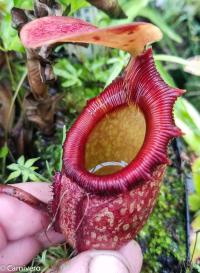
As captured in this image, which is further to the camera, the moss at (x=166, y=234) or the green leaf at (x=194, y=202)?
the green leaf at (x=194, y=202)

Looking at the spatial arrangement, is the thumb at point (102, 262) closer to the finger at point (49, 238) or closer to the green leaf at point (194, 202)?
the finger at point (49, 238)

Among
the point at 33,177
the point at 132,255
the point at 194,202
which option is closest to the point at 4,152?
the point at 33,177

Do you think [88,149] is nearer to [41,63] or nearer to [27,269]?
[41,63]

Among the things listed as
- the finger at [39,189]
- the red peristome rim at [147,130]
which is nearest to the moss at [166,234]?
the finger at [39,189]

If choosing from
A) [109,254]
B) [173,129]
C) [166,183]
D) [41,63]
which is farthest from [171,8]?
[109,254]

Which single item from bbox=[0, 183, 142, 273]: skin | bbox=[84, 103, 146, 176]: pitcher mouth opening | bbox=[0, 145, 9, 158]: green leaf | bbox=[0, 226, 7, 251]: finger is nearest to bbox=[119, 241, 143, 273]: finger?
bbox=[0, 183, 142, 273]: skin

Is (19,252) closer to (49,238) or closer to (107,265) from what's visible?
(49,238)

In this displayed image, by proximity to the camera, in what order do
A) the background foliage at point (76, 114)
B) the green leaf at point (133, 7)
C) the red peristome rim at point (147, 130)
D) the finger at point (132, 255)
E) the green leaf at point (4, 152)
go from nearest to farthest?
the red peristome rim at point (147, 130) → the finger at point (132, 255) → the background foliage at point (76, 114) → the green leaf at point (4, 152) → the green leaf at point (133, 7)
